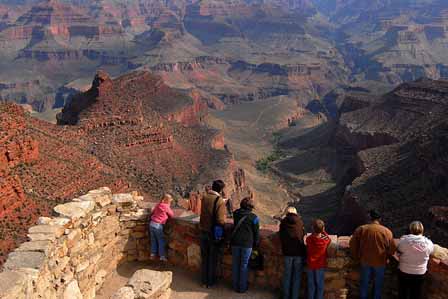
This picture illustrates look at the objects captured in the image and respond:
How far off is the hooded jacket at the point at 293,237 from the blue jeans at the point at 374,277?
181 centimetres

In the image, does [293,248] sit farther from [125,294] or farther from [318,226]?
[125,294]

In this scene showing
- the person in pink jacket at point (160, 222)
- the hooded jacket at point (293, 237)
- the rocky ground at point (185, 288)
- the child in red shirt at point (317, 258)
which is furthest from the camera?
the person in pink jacket at point (160, 222)

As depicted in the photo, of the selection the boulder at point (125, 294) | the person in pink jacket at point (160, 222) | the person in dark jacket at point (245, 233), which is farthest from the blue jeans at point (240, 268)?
the boulder at point (125, 294)

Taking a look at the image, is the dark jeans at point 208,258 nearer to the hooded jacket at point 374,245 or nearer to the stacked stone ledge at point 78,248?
the stacked stone ledge at point 78,248

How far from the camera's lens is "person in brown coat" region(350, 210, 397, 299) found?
48.0ft

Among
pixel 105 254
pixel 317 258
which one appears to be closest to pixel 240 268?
pixel 317 258

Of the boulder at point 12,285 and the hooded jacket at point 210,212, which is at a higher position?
the hooded jacket at point 210,212

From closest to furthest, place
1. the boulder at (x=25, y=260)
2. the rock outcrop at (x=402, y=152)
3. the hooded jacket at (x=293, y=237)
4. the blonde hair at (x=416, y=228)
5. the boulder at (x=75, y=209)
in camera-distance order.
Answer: the boulder at (x=25, y=260) < the blonde hair at (x=416, y=228) < the hooded jacket at (x=293, y=237) < the boulder at (x=75, y=209) < the rock outcrop at (x=402, y=152)

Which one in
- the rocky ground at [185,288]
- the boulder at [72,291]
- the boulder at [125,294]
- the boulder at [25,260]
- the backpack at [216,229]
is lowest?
the rocky ground at [185,288]

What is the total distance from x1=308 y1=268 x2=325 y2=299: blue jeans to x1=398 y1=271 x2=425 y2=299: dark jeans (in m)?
2.16

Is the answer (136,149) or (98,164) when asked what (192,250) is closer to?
(98,164)

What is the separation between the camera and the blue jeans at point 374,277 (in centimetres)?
1497

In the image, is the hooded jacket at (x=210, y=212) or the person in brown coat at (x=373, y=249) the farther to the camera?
the hooded jacket at (x=210, y=212)

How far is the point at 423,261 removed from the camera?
46.8 feet
